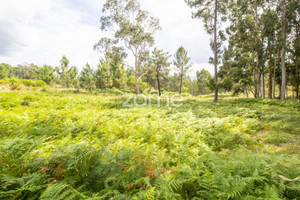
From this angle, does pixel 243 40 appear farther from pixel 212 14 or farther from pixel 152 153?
pixel 152 153

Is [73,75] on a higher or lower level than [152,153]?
higher

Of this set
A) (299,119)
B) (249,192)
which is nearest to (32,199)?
(249,192)

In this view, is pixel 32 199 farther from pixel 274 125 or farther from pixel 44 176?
pixel 274 125

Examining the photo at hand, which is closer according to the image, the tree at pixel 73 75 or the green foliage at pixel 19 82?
the green foliage at pixel 19 82

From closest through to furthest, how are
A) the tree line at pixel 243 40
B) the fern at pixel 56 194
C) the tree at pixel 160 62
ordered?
the fern at pixel 56 194
the tree line at pixel 243 40
the tree at pixel 160 62

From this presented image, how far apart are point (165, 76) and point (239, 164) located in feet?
94.6

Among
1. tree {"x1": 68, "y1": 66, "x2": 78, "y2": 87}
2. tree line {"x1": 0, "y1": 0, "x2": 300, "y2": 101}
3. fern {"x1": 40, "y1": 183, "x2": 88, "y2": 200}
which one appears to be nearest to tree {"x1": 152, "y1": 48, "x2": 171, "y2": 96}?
tree line {"x1": 0, "y1": 0, "x2": 300, "y2": 101}

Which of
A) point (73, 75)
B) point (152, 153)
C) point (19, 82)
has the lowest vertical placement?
point (152, 153)

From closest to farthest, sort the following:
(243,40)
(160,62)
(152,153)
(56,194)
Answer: (56,194) < (152,153) < (243,40) < (160,62)

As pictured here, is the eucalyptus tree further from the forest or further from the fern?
the fern

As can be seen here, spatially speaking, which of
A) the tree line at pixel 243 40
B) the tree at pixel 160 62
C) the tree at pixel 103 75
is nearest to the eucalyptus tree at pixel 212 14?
the tree line at pixel 243 40

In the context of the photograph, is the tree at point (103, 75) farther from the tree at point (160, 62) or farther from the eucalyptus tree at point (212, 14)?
the eucalyptus tree at point (212, 14)

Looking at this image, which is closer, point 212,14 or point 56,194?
point 56,194

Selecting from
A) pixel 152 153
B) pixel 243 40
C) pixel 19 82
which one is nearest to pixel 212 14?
pixel 243 40
